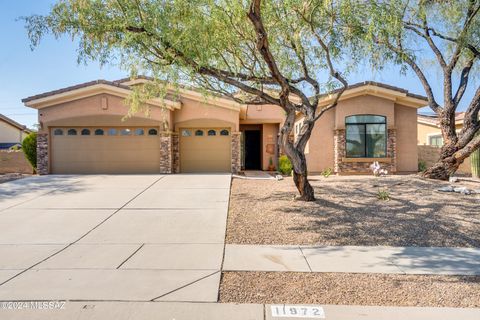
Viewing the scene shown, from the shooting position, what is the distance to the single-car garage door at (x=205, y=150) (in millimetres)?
16547

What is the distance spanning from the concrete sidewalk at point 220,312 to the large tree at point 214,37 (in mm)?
5573

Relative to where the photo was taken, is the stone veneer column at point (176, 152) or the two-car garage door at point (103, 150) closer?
the two-car garage door at point (103, 150)

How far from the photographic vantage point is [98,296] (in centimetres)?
433

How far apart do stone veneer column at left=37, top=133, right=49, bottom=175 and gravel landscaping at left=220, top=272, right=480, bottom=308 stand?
14076 mm

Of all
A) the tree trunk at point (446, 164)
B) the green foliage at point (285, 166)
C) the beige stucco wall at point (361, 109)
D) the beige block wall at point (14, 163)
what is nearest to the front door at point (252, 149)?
the green foliage at point (285, 166)

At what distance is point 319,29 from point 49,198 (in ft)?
31.9

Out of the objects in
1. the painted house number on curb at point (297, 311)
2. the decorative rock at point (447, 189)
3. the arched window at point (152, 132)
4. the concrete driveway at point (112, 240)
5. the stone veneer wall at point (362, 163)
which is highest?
the arched window at point (152, 132)

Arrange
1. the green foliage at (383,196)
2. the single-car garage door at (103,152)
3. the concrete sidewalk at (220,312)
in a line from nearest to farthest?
the concrete sidewalk at (220,312) → the green foliage at (383,196) → the single-car garage door at (103,152)

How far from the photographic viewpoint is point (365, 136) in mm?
16672

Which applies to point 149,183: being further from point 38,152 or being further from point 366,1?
point 366,1

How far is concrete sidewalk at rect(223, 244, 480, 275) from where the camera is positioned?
5.33 m

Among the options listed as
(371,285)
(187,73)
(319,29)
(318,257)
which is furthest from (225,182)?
(371,285)

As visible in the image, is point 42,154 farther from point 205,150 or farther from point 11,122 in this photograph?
point 11,122

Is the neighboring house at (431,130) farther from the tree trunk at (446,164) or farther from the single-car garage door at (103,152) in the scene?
the single-car garage door at (103,152)
